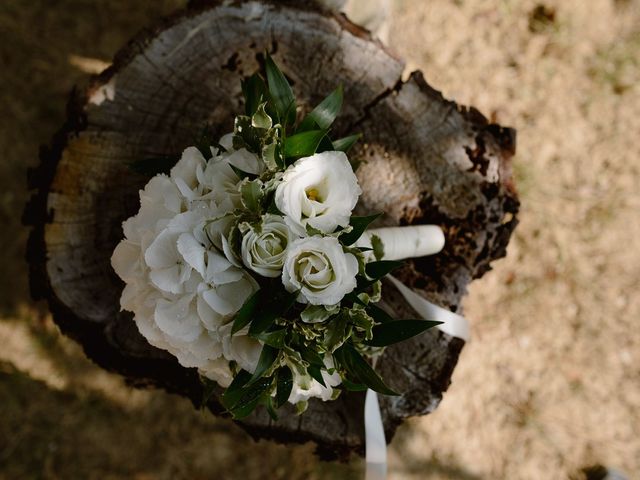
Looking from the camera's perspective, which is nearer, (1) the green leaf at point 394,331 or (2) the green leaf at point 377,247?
(1) the green leaf at point 394,331

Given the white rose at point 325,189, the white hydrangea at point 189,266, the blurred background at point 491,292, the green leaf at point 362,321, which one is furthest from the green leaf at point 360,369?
the blurred background at point 491,292

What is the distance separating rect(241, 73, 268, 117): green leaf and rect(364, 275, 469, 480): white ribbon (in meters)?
0.68

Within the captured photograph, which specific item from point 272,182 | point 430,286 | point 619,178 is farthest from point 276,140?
point 619,178

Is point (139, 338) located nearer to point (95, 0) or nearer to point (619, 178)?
point (95, 0)

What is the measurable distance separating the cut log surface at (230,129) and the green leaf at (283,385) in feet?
1.62

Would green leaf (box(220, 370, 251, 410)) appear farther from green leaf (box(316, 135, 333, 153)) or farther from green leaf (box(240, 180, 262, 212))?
green leaf (box(316, 135, 333, 153))

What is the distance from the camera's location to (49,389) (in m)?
2.44

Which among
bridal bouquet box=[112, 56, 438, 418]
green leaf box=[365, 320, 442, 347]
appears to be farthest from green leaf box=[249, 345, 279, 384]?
green leaf box=[365, 320, 442, 347]

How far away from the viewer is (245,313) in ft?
3.74

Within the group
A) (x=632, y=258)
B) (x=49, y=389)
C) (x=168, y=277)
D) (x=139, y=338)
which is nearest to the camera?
(x=168, y=277)

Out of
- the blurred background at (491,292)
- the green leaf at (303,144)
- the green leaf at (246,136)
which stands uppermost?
the green leaf at (303,144)

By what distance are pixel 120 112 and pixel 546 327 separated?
2037mm

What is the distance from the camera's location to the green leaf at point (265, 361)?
3.78ft

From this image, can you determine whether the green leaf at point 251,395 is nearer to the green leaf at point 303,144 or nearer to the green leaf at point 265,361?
the green leaf at point 265,361
